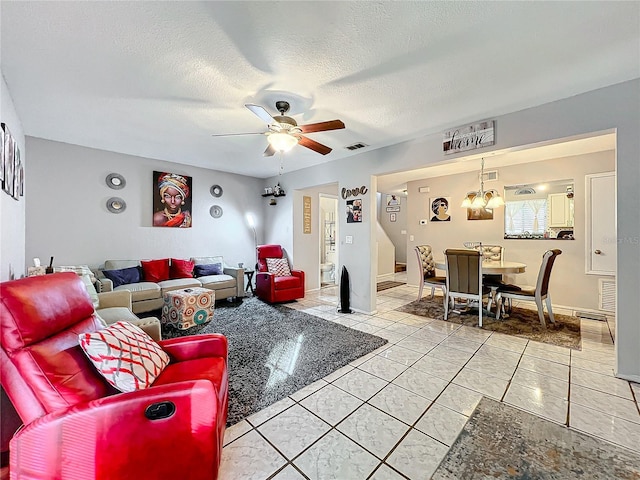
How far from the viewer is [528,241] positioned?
4746 mm

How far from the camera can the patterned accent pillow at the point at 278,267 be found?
518 cm

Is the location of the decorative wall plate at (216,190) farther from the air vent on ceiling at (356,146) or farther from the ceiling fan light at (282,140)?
the ceiling fan light at (282,140)

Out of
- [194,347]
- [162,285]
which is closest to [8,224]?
[162,285]

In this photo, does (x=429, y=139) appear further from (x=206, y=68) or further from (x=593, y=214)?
(x=593, y=214)

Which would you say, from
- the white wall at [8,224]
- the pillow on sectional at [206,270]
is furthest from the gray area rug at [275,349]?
the white wall at [8,224]

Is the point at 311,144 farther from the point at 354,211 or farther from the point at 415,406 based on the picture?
the point at 415,406

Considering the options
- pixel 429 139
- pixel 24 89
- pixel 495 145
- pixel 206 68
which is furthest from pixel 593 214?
pixel 24 89

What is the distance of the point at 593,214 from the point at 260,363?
532 centimetres

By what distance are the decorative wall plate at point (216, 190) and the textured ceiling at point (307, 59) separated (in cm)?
227

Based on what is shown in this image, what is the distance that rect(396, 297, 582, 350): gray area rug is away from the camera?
3.14 meters

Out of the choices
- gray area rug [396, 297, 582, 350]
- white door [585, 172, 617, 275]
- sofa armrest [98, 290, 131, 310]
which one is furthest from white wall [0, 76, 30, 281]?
white door [585, 172, 617, 275]

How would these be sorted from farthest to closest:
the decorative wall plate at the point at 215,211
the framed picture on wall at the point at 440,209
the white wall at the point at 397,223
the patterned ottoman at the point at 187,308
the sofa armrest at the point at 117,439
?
the white wall at the point at 397,223 → the framed picture on wall at the point at 440,209 → the decorative wall plate at the point at 215,211 → the patterned ottoman at the point at 187,308 → the sofa armrest at the point at 117,439

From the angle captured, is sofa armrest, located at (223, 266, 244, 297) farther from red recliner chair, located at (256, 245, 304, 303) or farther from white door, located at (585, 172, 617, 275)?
white door, located at (585, 172, 617, 275)

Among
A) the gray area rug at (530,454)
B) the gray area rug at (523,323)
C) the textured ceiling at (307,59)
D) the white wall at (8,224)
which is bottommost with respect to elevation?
the gray area rug at (530,454)
